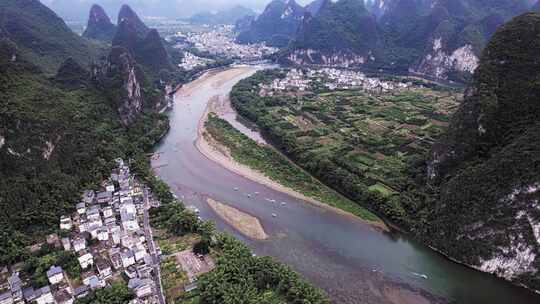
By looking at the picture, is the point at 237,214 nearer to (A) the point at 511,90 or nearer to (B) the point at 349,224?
(B) the point at 349,224

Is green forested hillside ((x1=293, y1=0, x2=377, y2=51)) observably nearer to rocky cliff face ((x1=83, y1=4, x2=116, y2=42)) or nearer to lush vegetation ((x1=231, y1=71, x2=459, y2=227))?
lush vegetation ((x1=231, y1=71, x2=459, y2=227))

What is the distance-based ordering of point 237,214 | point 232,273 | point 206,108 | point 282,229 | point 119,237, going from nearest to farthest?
point 232,273 < point 119,237 < point 282,229 < point 237,214 < point 206,108

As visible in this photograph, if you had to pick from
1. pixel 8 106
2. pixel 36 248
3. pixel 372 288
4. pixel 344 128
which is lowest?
pixel 372 288

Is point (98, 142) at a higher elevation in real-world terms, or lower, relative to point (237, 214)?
higher

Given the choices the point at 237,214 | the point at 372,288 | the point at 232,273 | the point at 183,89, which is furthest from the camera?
the point at 183,89

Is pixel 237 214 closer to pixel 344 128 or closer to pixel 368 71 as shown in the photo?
pixel 344 128

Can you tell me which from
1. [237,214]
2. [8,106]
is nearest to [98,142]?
[8,106]

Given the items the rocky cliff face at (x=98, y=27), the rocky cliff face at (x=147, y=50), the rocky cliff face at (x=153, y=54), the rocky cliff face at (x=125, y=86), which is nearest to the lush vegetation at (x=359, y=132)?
the rocky cliff face at (x=125, y=86)

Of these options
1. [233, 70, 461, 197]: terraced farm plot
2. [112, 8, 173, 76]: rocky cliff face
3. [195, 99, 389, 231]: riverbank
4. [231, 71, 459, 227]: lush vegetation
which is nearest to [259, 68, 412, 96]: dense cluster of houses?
[233, 70, 461, 197]: terraced farm plot

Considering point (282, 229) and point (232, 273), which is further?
point (282, 229)
